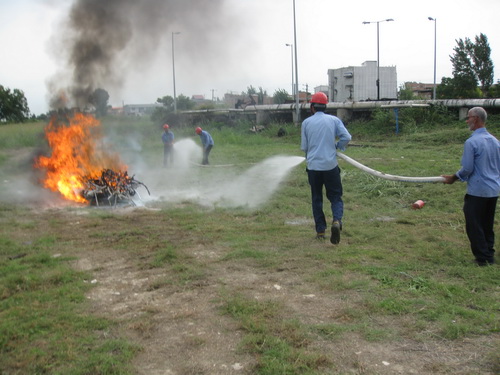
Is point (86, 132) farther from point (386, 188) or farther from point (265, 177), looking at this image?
point (386, 188)

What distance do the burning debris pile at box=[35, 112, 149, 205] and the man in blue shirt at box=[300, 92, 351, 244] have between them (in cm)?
568

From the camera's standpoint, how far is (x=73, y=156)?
40.5ft

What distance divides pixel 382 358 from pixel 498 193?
3.02 metres

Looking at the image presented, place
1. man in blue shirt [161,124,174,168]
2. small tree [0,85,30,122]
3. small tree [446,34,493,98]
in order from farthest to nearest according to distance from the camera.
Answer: small tree [446,34,493,98] → small tree [0,85,30,122] → man in blue shirt [161,124,174,168]

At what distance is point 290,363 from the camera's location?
3.24 m

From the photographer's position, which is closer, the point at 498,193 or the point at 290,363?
the point at 290,363

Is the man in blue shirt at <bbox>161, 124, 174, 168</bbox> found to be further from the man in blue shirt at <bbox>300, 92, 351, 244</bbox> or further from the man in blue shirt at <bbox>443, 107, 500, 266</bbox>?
the man in blue shirt at <bbox>443, 107, 500, 266</bbox>

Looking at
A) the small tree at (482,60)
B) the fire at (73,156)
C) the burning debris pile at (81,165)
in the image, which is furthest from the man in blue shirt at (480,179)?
the small tree at (482,60)

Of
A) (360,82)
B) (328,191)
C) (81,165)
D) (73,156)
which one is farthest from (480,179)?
(360,82)

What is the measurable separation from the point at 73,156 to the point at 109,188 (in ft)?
6.71

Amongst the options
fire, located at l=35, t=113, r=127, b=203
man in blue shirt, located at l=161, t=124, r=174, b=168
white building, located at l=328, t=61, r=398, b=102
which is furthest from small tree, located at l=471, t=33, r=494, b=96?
fire, located at l=35, t=113, r=127, b=203

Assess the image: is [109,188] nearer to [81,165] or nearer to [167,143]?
[81,165]

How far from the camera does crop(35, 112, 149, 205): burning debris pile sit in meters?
11.2

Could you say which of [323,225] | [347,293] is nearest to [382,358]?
[347,293]
